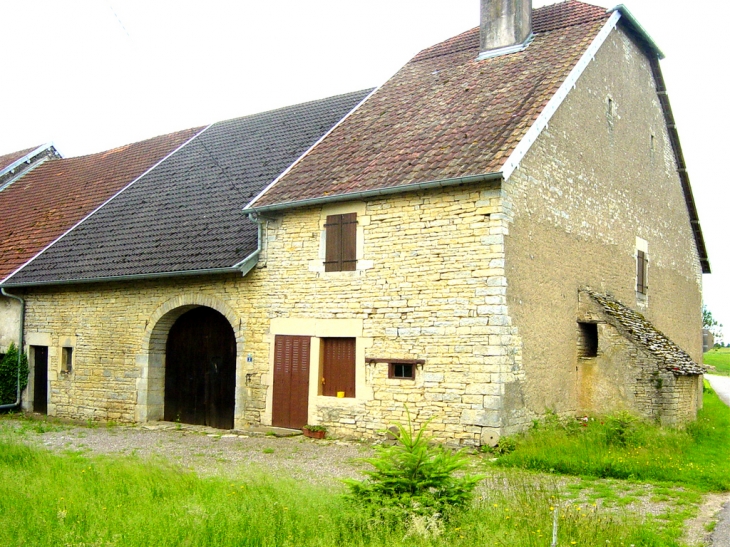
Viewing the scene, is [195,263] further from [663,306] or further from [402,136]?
[663,306]

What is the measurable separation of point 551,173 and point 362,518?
830 centimetres

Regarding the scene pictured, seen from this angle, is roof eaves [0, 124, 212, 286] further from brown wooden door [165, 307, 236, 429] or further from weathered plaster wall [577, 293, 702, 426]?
weathered plaster wall [577, 293, 702, 426]

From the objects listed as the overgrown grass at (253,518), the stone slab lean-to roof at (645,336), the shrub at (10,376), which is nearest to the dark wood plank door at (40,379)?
the shrub at (10,376)

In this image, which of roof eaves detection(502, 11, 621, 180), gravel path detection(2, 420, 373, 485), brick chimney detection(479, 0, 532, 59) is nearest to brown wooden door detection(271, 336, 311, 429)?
gravel path detection(2, 420, 373, 485)

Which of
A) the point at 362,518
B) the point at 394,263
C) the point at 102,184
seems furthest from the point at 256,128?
the point at 362,518

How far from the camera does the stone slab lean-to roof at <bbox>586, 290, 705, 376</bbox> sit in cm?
1270

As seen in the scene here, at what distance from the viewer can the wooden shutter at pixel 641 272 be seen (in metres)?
16.3

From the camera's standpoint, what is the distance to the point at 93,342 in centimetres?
1645

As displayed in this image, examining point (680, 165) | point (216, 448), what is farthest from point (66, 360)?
point (680, 165)

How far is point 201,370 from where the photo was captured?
15.5m

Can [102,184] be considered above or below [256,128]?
below

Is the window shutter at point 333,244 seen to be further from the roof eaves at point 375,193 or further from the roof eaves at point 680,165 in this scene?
the roof eaves at point 680,165

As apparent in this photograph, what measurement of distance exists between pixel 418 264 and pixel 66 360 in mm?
9722

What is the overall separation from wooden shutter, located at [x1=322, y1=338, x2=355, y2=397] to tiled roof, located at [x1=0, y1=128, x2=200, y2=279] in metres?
9.60
